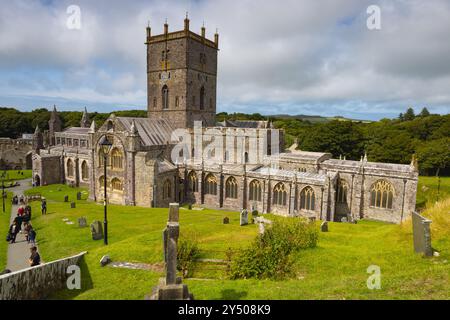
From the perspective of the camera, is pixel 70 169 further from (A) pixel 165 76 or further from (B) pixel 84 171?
(A) pixel 165 76

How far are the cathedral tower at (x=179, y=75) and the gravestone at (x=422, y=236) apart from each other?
101ft

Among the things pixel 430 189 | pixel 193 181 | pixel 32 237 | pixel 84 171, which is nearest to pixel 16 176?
pixel 84 171

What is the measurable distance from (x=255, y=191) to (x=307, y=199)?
5.75 metres

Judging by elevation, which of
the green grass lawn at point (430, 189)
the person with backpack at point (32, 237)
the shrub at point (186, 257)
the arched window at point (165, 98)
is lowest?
the green grass lawn at point (430, 189)

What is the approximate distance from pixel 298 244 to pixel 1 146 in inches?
2984

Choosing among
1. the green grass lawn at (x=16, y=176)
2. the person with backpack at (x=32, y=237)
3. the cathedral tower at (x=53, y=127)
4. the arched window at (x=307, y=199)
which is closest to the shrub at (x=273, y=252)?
the person with backpack at (x=32, y=237)

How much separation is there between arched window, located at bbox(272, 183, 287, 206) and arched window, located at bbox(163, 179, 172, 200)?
39.5ft

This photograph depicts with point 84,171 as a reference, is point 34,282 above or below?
above

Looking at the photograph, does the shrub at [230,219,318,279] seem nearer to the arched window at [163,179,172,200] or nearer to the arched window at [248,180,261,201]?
the arched window at [248,180,261,201]

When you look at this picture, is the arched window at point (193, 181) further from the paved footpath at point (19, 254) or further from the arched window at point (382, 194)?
the arched window at point (382, 194)

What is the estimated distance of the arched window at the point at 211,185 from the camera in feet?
115

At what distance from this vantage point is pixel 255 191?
3294 centimetres
